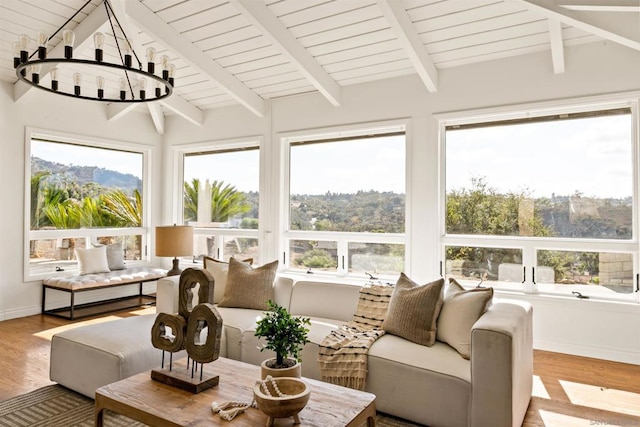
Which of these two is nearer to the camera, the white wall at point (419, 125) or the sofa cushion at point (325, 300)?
the sofa cushion at point (325, 300)

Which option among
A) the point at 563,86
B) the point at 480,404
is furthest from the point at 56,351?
the point at 563,86

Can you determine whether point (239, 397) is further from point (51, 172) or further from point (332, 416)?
point (51, 172)

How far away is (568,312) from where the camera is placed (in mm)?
3840

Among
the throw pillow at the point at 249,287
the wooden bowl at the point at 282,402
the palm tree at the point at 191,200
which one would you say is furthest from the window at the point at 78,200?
the wooden bowl at the point at 282,402

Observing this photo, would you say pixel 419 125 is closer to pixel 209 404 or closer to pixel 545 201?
pixel 545 201

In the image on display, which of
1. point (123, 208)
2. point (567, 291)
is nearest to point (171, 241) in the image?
point (123, 208)

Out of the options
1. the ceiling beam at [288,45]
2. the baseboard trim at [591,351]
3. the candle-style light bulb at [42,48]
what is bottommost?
the baseboard trim at [591,351]

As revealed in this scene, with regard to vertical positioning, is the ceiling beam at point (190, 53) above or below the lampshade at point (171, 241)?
above

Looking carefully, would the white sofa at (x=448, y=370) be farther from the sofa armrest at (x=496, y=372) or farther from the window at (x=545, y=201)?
the window at (x=545, y=201)

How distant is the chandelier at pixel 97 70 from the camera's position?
249 cm

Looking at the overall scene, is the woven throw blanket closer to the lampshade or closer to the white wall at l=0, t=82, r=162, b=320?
the lampshade

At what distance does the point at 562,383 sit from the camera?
3164 millimetres

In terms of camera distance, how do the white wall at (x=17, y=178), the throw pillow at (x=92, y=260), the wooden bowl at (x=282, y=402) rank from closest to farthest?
1. the wooden bowl at (x=282, y=402)
2. the white wall at (x=17, y=178)
3. the throw pillow at (x=92, y=260)

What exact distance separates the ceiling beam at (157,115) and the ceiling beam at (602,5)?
4876 mm
